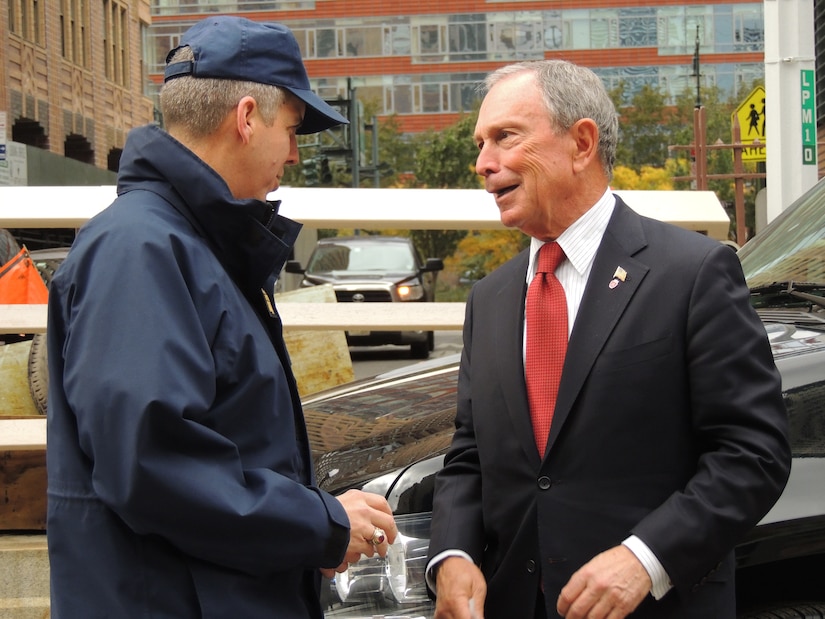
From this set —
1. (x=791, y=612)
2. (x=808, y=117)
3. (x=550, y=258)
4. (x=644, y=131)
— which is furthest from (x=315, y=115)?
(x=644, y=131)

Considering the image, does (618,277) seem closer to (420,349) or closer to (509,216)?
(509,216)

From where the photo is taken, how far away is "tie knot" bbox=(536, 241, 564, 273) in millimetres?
2602

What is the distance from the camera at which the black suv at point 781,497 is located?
2551mm

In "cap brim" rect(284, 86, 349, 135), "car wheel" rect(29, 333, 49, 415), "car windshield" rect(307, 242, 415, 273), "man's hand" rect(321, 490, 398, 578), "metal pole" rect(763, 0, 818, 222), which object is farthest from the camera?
"car windshield" rect(307, 242, 415, 273)

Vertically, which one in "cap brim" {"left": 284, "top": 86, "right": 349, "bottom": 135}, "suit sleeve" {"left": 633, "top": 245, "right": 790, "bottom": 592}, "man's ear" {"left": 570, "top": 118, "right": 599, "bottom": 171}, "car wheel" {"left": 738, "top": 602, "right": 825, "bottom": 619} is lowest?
"car wheel" {"left": 738, "top": 602, "right": 825, "bottom": 619}

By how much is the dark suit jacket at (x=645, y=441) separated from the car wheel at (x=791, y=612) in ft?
1.12

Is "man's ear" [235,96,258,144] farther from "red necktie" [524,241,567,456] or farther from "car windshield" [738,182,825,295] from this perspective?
"car windshield" [738,182,825,295]

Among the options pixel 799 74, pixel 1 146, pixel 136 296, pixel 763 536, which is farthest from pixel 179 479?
pixel 1 146

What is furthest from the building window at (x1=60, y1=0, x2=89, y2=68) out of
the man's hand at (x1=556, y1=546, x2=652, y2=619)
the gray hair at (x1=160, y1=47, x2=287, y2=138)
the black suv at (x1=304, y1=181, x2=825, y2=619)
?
the man's hand at (x1=556, y1=546, x2=652, y2=619)

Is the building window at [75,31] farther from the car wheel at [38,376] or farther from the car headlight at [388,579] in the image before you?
the car headlight at [388,579]

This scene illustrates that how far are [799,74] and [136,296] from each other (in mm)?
6422

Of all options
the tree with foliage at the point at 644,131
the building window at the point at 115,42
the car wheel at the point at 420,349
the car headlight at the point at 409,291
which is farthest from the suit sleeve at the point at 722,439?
the tree with foliage at the point at 644,131

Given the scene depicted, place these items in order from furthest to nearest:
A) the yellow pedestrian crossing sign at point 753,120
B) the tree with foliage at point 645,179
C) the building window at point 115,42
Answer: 1. the tree with foliage at point 645,179
2. the building window at point 115,42
3. the yellow pedestrian crossing sign at point 753,120

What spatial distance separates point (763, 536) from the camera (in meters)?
2.54
